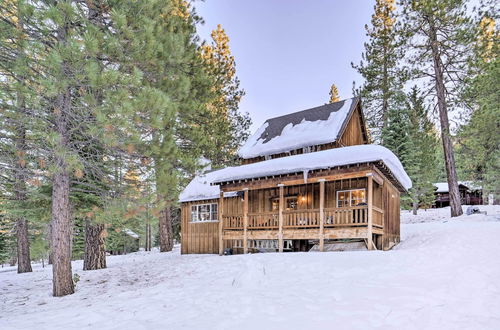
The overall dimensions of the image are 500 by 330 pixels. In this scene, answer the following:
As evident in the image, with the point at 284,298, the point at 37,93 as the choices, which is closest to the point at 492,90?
the point at 284,298

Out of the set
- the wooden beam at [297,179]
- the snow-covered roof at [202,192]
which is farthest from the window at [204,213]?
the wooden beam at [297,179]

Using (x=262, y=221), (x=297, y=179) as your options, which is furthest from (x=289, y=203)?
(x=297, y=179)

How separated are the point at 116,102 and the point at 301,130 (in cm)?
1084

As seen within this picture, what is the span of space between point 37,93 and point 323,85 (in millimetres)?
38537

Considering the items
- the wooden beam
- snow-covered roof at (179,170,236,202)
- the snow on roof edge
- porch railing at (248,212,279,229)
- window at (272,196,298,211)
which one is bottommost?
porch railing at (248,212,279,229)

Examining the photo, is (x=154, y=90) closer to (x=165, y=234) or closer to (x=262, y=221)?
(x=262, y=221)

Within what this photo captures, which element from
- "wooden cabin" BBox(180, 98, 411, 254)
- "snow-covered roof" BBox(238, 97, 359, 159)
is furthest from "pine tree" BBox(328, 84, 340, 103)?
"snow-covered roof" BBox(238, 97, 359, 159)

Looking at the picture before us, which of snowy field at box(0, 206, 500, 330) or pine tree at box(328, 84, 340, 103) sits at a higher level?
pine tree at box(328, 84, 340, 103)

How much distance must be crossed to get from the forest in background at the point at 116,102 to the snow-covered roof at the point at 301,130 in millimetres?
3614

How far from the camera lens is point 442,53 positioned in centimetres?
1955

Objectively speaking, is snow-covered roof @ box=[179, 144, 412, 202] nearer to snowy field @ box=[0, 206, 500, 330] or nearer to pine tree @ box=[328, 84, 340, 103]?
snowy field @ box=[0, 206, 500, 330]

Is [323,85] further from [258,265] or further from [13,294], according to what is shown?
[13,294]

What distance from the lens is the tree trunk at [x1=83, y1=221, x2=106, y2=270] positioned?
12242mm

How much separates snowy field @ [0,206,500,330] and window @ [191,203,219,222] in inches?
238
